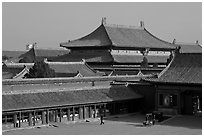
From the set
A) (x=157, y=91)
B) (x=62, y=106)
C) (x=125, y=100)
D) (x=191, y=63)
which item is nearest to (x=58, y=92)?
(x=62, y=106)

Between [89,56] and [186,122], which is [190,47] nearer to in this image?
[89,56]

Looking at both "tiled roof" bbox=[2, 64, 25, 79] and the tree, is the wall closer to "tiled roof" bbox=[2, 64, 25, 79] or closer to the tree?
the tree

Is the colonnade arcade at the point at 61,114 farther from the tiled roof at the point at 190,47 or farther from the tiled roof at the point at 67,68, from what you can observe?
Result: the tiled roof at the point at 190,47

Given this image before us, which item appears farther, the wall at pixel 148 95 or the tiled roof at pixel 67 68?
the tiled roof at pixel 67 68

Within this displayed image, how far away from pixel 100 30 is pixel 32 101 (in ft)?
90.2

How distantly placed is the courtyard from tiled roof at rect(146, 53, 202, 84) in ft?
7.91

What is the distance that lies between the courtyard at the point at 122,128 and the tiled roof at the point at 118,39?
71.2 feet

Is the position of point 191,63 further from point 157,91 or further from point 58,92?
point 58,92

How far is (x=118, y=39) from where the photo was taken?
51.2 meters

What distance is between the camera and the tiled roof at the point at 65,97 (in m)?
26.0

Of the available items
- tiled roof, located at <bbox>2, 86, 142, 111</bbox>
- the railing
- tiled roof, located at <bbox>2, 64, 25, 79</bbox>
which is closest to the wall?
tiled roof, located at <bbox>2, 86, 142, 111</bbox>

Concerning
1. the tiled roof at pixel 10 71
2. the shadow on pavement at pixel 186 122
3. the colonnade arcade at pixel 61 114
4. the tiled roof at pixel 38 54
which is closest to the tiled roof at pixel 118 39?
the tiled roof at pixel 10 71

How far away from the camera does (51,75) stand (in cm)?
3925

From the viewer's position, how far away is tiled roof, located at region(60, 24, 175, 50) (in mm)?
50469
